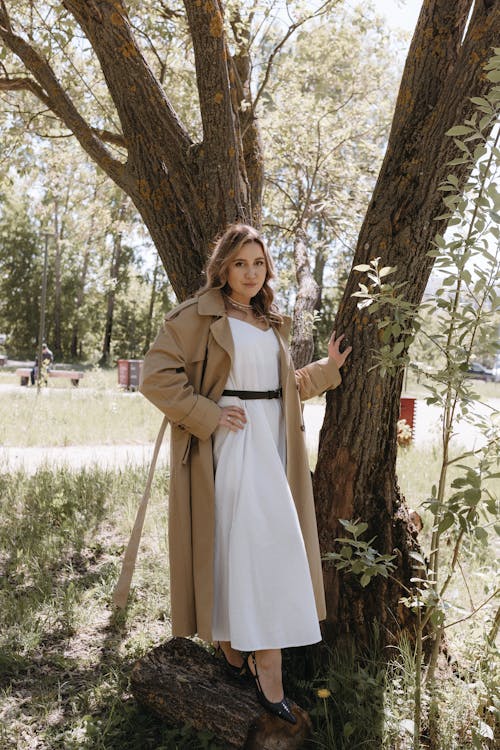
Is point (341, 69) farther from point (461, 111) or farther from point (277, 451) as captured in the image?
point (277, 451)

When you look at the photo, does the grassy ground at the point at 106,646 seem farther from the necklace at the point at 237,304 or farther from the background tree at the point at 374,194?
the necklace at the point at 237,304

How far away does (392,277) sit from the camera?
330 cm

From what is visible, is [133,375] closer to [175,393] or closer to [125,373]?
[125,373]

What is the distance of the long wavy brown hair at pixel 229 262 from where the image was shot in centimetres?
303

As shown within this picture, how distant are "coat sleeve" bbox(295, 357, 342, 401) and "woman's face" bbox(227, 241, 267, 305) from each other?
480mm

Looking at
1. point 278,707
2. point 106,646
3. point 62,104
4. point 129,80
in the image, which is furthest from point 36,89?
point 278,707

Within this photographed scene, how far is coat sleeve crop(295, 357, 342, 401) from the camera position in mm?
3281

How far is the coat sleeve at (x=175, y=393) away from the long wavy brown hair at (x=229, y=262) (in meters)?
0.35

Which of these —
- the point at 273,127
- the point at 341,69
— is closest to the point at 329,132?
the point at 273,127

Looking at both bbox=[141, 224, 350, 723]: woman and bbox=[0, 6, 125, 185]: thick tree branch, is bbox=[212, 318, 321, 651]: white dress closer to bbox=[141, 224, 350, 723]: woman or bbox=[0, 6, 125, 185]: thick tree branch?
bbox=[141, 224, 350, 723]: woman

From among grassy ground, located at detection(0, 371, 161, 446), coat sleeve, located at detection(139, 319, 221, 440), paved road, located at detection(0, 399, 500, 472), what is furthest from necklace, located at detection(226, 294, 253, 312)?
grassy ground, located at detection(0, 371, 161, 446)

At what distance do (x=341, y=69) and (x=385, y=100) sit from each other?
839mm

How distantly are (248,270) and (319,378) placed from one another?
631 mm

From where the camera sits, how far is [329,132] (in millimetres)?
8477
